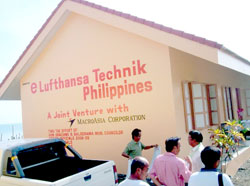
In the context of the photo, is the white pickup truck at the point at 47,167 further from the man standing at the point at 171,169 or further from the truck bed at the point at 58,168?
the man standing at the point at 171,169

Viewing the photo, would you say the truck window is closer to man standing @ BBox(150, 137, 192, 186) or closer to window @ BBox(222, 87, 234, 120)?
man standing @ BBox(150, 137, 192, 186)

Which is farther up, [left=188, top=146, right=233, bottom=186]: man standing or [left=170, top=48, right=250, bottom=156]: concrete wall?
[left=170, top=48, right=250, bottom=156]: concrete wall

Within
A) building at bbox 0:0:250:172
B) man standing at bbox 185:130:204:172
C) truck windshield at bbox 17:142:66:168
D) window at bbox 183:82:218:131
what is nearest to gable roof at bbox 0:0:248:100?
building at bbox 0:0:250:172

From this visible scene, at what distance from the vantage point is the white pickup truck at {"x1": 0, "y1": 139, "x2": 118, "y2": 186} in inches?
144

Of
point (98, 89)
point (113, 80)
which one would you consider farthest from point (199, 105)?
point (98, 89)

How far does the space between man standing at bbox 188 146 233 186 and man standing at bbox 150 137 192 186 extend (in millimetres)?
629

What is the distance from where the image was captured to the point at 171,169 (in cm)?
318

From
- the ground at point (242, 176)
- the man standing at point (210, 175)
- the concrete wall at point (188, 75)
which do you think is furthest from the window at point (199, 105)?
the man standing at point (210, 175)

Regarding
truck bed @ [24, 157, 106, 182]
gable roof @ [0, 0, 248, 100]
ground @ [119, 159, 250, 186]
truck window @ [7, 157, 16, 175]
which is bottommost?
ground @ [119, 159, 250, 186]

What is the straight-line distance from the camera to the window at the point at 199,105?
6848 mm

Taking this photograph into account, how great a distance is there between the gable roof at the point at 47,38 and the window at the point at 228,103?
12.2 ft

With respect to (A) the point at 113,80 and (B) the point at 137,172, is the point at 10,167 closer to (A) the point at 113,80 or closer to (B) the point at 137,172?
(B) the point at 137,172

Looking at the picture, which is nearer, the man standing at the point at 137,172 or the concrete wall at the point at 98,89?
the man standing at the point at 137,172

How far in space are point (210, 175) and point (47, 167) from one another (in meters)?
3.23
